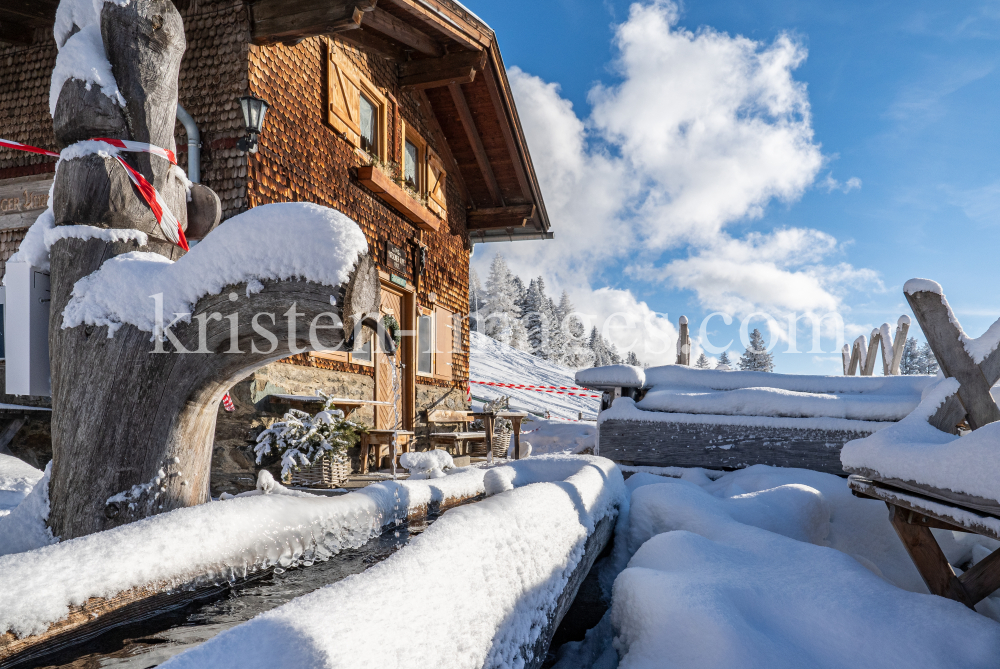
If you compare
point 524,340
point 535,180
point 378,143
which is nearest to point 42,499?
point 378,143

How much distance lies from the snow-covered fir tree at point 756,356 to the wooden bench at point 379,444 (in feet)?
97.8

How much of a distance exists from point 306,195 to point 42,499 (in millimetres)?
4917

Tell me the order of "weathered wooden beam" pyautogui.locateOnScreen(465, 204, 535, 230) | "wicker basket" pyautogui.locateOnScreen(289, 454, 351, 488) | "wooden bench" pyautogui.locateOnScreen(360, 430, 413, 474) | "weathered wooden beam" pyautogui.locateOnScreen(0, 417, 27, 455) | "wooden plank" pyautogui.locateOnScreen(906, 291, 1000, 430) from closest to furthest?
"wooden plank" pyautogui.locateOnScreen(906, 291, 1000, 430)
"wicker basket" pyautogui.locateOnScreen(289, 454, 351, 488)
"weathered wooden beam" pyautogui.locateOnScreen(0, 417, 27, 455)
"wooden bench" pyautogui.locateOnScreen(360, 430, 413, 474)
"weathered wooden beam" pyautogui.locateOnScreen(465, 204, 535, 230)

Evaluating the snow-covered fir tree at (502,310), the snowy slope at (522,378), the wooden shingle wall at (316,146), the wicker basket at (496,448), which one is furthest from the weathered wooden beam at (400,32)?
the snow-covered fir tree at (502,310)

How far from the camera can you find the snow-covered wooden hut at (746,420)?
3.51 metres

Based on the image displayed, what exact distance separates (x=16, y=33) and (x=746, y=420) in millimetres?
8154

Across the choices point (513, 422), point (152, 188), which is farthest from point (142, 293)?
point (513, 422)

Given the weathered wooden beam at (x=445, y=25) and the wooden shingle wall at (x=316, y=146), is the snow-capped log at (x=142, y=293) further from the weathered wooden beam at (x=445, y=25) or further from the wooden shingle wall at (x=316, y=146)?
the weathered wooden beam at (x=445, y=25)

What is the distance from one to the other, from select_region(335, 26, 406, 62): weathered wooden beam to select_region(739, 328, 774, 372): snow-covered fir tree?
30.2m

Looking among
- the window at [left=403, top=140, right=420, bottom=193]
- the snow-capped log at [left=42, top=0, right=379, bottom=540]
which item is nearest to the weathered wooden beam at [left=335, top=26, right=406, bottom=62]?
the window at [left=403, top=140, right=420, bottom=193]

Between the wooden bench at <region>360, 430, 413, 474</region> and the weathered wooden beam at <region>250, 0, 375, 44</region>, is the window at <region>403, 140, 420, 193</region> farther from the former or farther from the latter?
the wooden bench at <region>360, 430, 413, 474</region>

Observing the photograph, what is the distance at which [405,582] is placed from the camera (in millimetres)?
788

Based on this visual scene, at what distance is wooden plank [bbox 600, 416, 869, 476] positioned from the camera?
3.52m

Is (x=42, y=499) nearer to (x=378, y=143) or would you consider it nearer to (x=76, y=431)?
(x=76, y=431)
